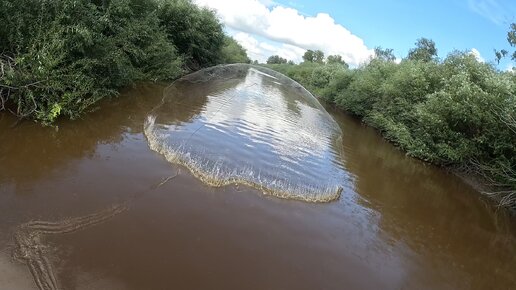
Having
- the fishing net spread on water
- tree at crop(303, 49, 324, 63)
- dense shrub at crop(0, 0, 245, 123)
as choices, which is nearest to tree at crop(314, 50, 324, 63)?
tree at crop(303, 49, 324, 63)

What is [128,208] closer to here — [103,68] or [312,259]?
[312,259]

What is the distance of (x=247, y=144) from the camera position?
15039mm

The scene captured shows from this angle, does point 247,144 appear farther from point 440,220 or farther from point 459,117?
point 459,117

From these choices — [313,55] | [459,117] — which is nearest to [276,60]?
[313,55]

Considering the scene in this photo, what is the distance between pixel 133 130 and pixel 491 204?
15.0 m

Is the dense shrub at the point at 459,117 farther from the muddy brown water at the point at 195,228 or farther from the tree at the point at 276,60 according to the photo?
the tree at the point at 276,60

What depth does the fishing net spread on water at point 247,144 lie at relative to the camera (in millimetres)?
11578

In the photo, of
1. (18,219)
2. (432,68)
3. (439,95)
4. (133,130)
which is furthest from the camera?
(432,68)

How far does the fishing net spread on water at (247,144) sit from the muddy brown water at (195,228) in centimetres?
26

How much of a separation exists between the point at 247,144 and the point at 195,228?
23.1ft

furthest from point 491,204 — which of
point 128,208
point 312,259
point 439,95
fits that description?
point 128,208

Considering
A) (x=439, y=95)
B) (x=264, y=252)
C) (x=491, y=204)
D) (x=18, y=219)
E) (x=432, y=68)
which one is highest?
(x=432, y=68)

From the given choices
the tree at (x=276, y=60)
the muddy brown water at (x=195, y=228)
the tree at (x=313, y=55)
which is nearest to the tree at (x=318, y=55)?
the tree at (x=313, y=55)

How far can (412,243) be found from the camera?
11039 millimetres
